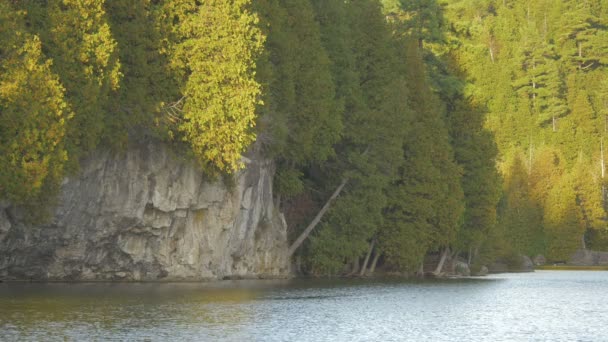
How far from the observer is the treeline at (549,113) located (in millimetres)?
116000

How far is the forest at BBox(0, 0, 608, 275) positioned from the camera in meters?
37.4

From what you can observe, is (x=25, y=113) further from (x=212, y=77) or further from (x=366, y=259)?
(x=366, y=259)

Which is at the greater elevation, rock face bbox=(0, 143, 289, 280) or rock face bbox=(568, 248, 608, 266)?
rock face bbox=(568, 248, 608, 266)

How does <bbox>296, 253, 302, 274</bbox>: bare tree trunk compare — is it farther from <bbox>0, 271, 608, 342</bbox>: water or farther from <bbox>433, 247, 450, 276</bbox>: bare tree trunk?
<bbox>433, 247, 450, 276</bbox>: bare tree trunk

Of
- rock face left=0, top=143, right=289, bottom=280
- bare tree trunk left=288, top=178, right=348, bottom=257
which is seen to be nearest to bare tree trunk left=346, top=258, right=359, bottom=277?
bare tree trunk left=288, top=178, right=348, bottom=257

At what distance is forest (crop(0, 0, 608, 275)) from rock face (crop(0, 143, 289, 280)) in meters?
1.55

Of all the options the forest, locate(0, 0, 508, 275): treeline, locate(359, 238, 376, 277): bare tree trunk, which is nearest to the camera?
locate(0, 0, 508, 275): treeline

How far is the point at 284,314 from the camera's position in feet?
111

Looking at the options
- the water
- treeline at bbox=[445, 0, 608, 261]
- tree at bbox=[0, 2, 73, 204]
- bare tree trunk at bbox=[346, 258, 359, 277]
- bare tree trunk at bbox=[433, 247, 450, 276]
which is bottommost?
the water

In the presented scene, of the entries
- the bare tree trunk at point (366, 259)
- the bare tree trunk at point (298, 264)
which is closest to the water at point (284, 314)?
the bare tree trunk at point (298, 264)

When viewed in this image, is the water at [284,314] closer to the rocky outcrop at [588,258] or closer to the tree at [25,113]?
the tree at [25,113]

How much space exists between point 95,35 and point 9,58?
4.53m

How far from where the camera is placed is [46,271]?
147ft

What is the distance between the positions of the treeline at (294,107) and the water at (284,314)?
5.52 meters
